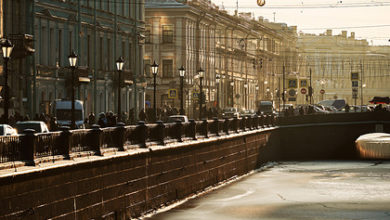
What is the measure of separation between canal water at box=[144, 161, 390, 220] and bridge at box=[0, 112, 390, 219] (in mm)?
933

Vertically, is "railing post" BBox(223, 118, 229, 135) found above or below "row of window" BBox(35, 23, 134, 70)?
below

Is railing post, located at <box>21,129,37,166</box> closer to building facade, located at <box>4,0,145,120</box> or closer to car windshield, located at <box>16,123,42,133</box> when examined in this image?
car windshield, located at <box>16,123,42,133</box>

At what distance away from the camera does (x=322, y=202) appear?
4275 cm

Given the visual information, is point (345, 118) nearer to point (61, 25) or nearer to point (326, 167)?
point (326, 167)

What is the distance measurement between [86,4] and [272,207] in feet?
95.6

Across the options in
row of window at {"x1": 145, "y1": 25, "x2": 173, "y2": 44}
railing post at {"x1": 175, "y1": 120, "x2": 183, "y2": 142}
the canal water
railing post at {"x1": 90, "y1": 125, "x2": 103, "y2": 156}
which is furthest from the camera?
row of window at {"x1": 145, "y1": 25, "x2": 173, "y2": 44}

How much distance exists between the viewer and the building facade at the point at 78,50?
55156 mm

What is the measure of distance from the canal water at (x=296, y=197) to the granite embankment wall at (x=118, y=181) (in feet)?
2.68

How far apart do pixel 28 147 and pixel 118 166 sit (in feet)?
23.9

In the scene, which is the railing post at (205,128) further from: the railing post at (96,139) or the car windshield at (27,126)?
the railing post at (96,139)

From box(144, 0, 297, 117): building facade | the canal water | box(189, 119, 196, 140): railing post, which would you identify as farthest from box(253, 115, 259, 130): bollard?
box(189, 119, 196, 140): railing post

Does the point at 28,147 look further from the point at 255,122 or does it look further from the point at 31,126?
the point at 255,122

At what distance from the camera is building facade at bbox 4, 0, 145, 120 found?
55.2 meters

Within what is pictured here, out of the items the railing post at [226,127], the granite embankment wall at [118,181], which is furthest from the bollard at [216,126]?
the railing post at [226,127]
